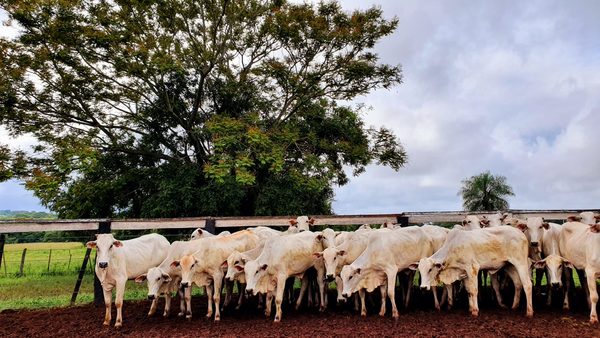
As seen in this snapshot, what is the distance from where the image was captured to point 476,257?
8.40m

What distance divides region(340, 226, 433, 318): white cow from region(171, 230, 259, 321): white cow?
2.44 m

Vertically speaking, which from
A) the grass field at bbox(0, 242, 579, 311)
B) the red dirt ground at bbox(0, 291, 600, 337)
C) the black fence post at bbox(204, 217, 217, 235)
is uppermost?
the black fence post at bbox(204, 217, 217, 235)

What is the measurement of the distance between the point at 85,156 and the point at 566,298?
577 inches

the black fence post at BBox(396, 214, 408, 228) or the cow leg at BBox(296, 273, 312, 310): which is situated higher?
the black fence post at BBox(396, 214, 408, 228)

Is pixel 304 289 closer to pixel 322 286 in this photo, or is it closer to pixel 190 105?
pixel 322 286

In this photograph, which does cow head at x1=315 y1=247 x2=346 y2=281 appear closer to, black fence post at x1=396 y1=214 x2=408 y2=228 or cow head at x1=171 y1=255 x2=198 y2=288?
cow head at x1=171 y1=255 x2=198 y2=288

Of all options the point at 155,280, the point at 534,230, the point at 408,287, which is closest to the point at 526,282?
the point at 534,230

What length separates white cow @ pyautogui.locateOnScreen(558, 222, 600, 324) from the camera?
7598 mm

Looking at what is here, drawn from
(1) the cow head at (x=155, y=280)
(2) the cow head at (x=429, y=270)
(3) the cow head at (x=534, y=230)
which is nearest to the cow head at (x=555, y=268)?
(3) the cow head at (x=534, y=230)

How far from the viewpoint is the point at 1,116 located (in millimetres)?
16578

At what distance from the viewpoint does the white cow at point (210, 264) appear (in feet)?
28.0

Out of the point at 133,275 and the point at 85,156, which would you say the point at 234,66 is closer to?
the point at 85,156

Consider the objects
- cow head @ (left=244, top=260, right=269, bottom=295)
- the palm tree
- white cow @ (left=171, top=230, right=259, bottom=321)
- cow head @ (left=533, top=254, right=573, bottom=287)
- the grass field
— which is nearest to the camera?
cow head @ (left=533, top=254, right=573, bottom=287)

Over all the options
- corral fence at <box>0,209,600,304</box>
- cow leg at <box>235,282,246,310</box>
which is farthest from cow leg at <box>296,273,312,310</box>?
corral fence at <box>0,209,600,304</box>
